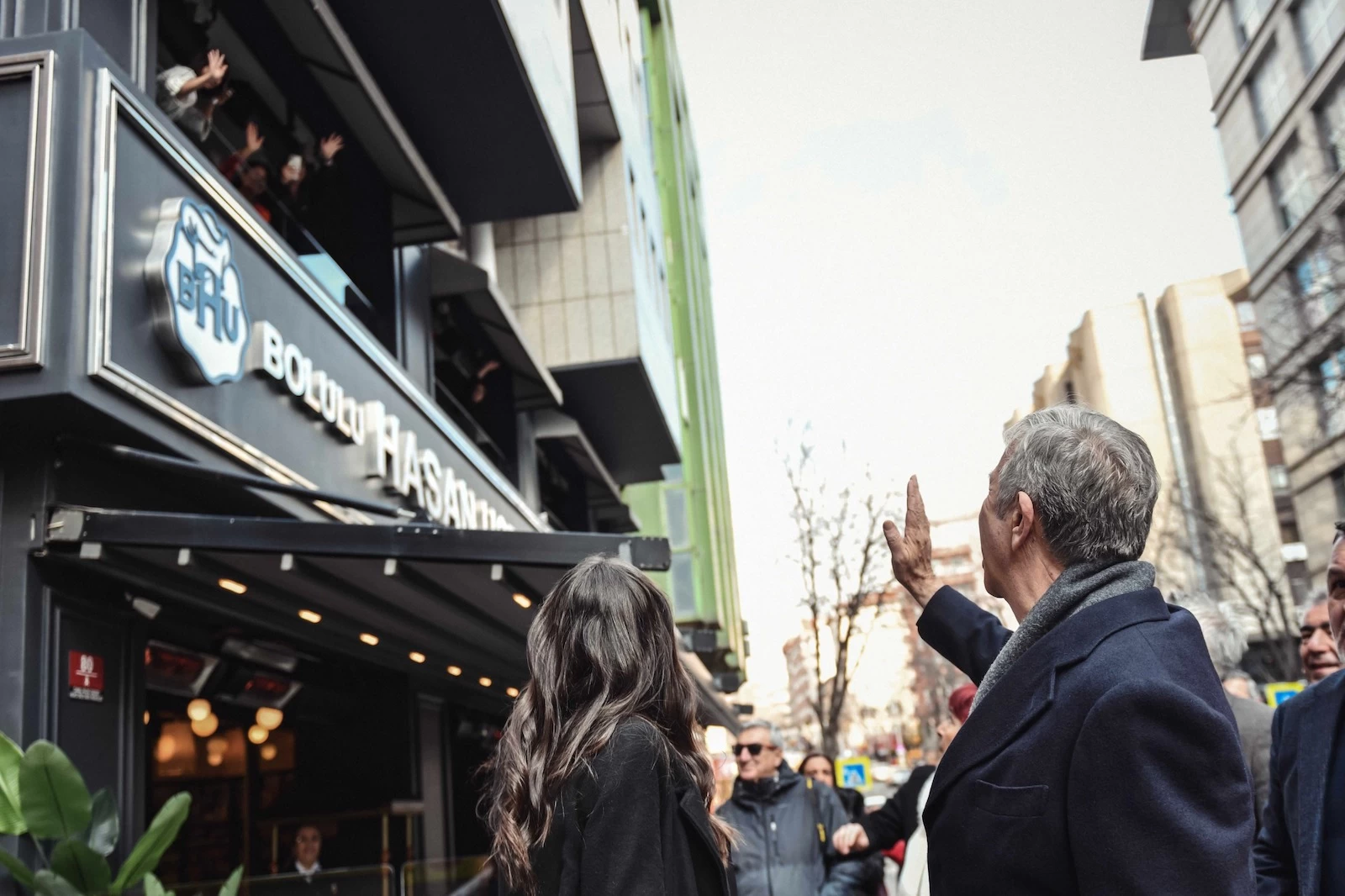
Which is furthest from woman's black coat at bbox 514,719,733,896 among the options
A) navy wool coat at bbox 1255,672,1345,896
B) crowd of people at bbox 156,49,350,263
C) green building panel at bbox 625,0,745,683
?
green building panel at bbox 625,0,745,683

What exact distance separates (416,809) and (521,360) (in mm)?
6471

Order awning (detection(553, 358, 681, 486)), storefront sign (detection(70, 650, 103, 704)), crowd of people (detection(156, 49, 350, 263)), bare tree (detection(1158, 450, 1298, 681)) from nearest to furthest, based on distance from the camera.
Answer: storefront sign (detection(70, 650, 103, 704)) < crowd of people (detection(156, 49, 350, 263)) < awning (detection(553, 358, 681, 486)) < bare tree (detection(1158, 450, 1298, 681))

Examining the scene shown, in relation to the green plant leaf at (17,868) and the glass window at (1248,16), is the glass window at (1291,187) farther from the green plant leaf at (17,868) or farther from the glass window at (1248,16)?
the green plant leaf at (17,868)

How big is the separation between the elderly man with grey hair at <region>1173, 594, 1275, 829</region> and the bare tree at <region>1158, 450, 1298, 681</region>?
874cm

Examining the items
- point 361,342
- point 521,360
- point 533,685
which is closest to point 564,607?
point 533,685

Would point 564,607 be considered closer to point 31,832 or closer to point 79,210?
point 31,832

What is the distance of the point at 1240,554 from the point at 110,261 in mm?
40497

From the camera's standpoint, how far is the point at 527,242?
65.2ft

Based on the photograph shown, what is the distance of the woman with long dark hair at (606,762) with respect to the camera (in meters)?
2.56

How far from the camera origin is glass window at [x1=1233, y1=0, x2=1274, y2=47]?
35750 millimetres

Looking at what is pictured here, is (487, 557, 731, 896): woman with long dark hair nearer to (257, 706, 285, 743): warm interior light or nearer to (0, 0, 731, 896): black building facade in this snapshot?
(0, 0, 731, 896): black building facade

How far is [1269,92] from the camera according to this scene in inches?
1421

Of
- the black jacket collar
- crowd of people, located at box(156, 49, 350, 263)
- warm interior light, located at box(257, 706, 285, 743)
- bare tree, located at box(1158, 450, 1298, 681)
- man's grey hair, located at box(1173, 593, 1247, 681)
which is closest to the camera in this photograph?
the black jacket collar

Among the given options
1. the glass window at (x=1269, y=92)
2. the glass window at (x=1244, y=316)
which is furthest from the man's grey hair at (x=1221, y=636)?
the glass window at (x=1244, y=316)
